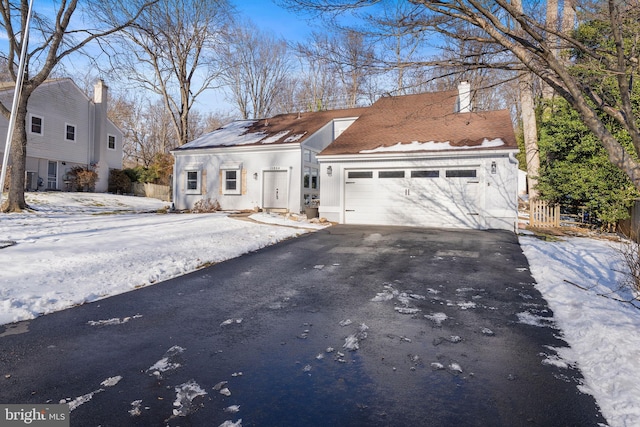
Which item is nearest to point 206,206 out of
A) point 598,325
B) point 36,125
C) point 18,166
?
point 18,166

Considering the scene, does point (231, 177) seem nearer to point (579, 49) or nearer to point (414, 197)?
point (414, 197)

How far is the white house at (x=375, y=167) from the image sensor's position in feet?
40.3

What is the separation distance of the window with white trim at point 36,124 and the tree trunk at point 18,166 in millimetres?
10837

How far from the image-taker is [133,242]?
303 inches

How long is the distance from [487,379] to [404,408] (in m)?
0.81

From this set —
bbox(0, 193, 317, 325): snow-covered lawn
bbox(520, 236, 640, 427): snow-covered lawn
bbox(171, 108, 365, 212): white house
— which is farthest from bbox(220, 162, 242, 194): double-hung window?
bbox(520, 236, 640, 427): snow-covered lawn

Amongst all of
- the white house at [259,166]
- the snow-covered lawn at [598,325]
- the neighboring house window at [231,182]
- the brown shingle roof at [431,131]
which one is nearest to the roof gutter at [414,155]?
the brown shingle roof at [431,131]

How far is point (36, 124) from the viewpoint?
22.4 meters

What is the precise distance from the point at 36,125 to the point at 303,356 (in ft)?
88.1

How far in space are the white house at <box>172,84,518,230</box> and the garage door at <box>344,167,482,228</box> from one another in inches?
1.4

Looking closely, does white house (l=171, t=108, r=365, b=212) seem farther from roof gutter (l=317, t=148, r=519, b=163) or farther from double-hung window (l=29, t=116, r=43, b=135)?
double-hung window (l=29, t=116, r=43, b=135)

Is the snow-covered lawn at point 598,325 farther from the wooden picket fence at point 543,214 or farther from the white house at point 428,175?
the wooden picket fence at point 543,214

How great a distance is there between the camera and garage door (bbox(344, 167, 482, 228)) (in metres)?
12.6

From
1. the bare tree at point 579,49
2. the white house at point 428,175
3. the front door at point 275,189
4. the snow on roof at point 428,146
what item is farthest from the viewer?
the front door at point 275,189
